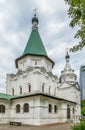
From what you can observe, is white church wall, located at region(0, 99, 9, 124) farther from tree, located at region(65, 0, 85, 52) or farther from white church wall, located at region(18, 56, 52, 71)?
tree, located at region(65, 0, 85, 52)

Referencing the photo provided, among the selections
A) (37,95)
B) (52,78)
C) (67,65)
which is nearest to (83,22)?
(37,95)

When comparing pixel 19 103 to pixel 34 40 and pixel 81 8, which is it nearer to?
pixel 34 40

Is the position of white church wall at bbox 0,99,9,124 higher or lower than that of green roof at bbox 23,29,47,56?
lower

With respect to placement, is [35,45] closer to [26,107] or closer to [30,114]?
[26,107]

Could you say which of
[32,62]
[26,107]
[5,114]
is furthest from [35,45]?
[5,114]

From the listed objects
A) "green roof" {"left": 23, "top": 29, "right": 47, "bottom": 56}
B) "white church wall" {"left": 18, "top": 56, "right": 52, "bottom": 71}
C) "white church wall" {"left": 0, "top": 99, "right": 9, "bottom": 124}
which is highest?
"green roof" {"left": 23, "top": 29, "right": 47, "bottom": 56}

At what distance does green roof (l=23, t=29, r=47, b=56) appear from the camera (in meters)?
34.1

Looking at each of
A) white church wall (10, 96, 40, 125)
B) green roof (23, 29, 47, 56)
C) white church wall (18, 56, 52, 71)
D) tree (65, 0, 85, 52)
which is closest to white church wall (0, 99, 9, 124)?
white church wall (10, 96, 40, 125)

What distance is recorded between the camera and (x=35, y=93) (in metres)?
25.6

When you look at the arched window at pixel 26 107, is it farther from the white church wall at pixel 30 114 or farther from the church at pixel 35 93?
the white church wall at pixel 30 114

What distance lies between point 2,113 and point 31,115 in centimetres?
468

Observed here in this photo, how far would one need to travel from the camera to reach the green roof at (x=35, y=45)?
3406 centimetres

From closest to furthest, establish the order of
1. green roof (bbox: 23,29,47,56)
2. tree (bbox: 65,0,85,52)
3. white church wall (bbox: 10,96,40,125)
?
1. tree (bbox: 65,0,85,52)
2. white church wall (bbox: 10,96,40,125)
3. green roof (bbox: 23,29,47,56)

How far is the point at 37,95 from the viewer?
2498cm
